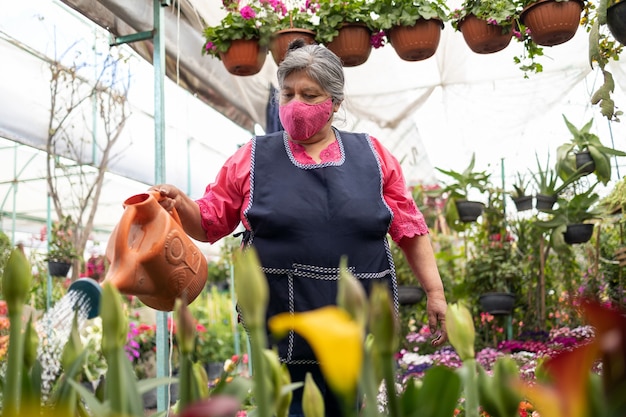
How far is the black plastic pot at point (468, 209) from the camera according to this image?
5277mm

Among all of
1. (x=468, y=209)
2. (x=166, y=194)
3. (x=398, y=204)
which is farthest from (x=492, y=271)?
(x=166, y=194)

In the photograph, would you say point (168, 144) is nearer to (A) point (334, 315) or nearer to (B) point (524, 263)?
(B) point (524, 263)

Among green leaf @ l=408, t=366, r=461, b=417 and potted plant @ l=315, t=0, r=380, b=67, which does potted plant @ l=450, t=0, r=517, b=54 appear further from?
green leaf @ l=408, t=366, r=461, b=417

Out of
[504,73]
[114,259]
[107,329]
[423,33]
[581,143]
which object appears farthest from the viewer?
[504,73]

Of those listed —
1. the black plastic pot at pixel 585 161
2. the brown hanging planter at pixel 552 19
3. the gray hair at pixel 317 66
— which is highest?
the brown hanging planter at pixel 552 19

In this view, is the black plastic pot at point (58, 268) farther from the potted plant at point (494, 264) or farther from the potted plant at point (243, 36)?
the potted plant at point (494, 264)

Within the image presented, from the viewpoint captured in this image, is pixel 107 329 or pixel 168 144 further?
pixel 168 144

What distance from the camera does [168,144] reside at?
8.98m

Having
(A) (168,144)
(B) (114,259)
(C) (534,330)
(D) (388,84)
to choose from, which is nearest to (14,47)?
(D) (388,84)

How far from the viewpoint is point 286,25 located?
364 centimetres

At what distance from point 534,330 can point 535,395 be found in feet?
16.7

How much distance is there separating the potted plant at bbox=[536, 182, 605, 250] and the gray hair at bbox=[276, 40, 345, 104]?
325 cm

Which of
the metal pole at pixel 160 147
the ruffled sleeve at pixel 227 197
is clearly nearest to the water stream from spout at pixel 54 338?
the metal pole at pixel 160 147

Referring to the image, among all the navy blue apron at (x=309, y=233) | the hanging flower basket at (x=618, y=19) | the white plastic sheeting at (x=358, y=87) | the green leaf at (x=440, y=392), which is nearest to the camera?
the green leaf at (x=440, y=392)
